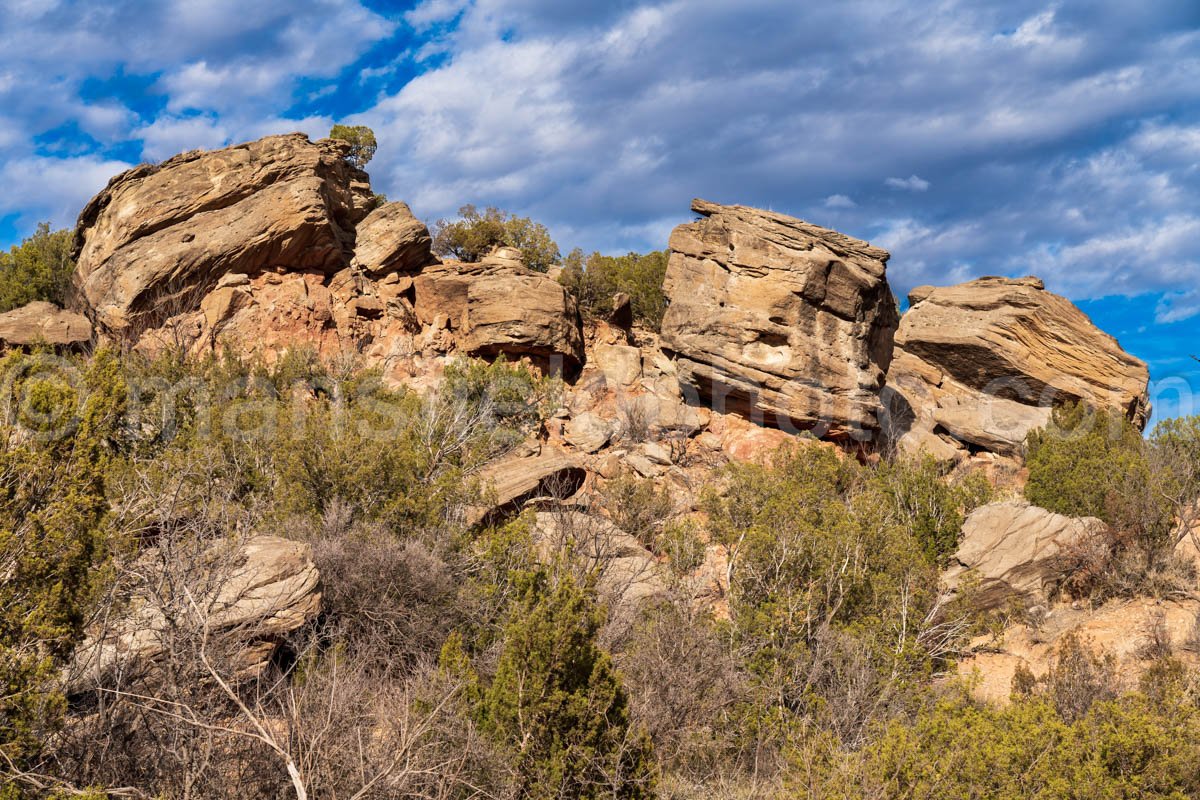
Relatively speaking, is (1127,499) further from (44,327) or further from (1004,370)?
(44,327)

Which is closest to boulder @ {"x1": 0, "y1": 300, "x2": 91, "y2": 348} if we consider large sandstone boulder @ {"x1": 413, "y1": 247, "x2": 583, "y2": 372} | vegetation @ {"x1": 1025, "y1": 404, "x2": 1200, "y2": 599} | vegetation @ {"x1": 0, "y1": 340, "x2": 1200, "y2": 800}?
vegetation @ {"x1": 0, "y1": 340, "x2": 1200, "y2": 800}

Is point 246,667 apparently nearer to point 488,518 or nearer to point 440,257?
point 488,518

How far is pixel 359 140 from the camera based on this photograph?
31.3m

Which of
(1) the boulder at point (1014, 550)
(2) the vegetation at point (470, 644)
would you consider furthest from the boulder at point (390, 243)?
(1) the boulder at point (1014, 550)

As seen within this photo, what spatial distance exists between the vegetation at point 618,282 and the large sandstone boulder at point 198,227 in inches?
272

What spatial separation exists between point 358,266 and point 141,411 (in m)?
10.1

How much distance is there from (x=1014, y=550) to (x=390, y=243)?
1724cm

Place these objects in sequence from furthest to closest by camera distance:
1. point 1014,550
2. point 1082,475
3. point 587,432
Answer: point 587,432, point 1082,475, point 1014,550

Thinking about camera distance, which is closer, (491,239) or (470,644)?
(470,644)

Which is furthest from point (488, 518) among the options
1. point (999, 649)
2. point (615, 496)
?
point (999, 649)

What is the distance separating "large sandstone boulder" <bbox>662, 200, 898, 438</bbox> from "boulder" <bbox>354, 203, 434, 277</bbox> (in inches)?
292

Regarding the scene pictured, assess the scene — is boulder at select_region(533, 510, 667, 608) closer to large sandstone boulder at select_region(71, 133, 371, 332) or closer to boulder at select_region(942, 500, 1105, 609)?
boulder at select_region(942, 500, 1105, 609)

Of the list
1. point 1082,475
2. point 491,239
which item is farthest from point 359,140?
point 1082,475

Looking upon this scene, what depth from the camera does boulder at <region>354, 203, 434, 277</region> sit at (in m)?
24.0
